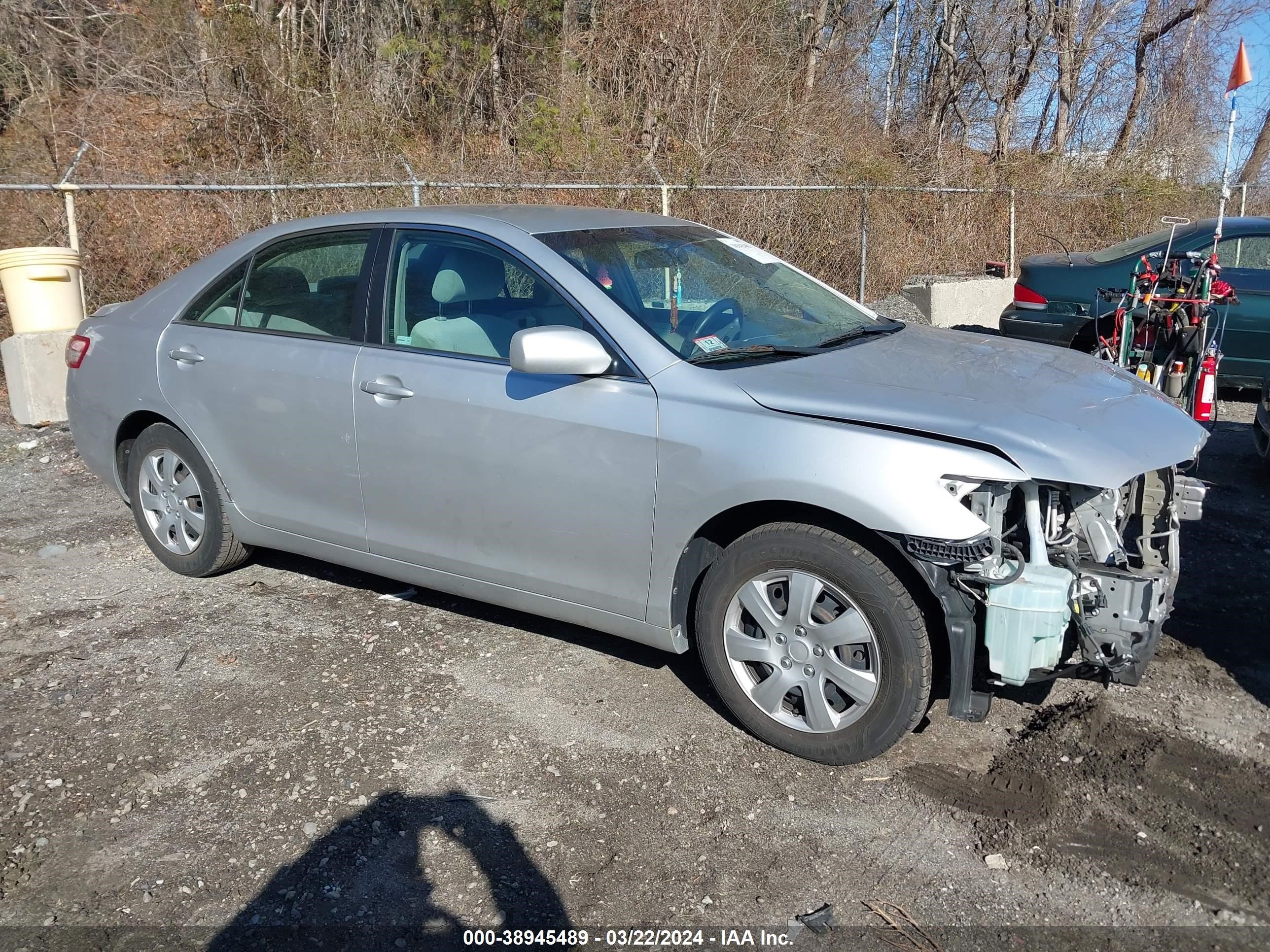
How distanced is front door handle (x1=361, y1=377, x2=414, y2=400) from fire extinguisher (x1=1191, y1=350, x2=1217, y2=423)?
17.3 ft

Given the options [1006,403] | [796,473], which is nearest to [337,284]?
[796,473]

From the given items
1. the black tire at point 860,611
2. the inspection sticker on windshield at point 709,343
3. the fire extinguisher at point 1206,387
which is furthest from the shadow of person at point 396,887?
the fire extinguisher at point 1206,387

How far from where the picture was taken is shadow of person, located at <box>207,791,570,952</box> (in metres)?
2.81

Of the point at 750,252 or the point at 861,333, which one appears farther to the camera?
the point at 750,252

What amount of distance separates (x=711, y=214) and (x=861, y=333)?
894cm

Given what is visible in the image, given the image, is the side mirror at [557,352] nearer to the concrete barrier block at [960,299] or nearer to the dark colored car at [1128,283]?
the dark colored car at [1128,283]

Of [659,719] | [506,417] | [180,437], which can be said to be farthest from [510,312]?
[180,437]

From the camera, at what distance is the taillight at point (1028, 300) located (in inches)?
376

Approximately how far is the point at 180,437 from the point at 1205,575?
197 inches

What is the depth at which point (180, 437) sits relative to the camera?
5062mm

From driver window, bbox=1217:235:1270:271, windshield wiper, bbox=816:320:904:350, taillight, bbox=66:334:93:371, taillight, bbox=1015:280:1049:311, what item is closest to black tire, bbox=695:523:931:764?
windshield wiper, bbox=816:320:904:350

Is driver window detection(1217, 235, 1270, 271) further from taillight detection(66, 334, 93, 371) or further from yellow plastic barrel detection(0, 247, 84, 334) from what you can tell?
yellow plastic barrel detection(0, 247, 84, 334)

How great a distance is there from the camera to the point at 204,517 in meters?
5.14

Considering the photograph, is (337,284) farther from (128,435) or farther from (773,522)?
(773,522)
